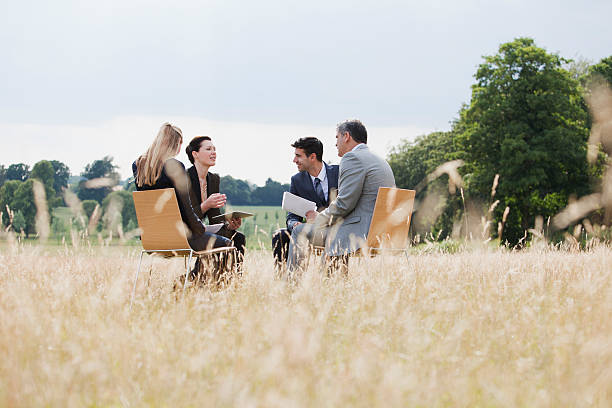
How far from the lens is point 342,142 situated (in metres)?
5.20

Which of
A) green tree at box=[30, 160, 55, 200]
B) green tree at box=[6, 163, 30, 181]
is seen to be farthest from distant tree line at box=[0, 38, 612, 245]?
green tree at box=[6, 163, 30, 181]

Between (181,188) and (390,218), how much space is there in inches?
75.0

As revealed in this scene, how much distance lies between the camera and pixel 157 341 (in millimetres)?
2867

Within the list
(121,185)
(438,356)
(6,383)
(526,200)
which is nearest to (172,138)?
(121,185)

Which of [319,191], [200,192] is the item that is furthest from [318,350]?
[319,191]

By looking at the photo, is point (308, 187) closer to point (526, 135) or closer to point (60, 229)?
point (60, 229)

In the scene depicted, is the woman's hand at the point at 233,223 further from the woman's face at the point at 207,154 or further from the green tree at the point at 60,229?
the green tree at the point at 60,229

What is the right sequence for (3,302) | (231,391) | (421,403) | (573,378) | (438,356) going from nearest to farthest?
(231,391)
(421,403)
(573,378)
(438,356)
(3,302)

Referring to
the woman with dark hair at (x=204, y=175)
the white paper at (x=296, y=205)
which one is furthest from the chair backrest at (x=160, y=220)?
the white paper at (x=296, y=205)

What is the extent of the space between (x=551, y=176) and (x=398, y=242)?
22025 millimetres

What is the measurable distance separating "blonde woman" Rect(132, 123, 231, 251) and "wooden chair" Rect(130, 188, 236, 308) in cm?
19

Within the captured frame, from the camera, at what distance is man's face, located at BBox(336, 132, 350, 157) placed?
17.0 feet

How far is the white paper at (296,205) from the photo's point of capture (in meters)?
5.16

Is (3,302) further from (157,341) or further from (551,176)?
Result: (551,176)
